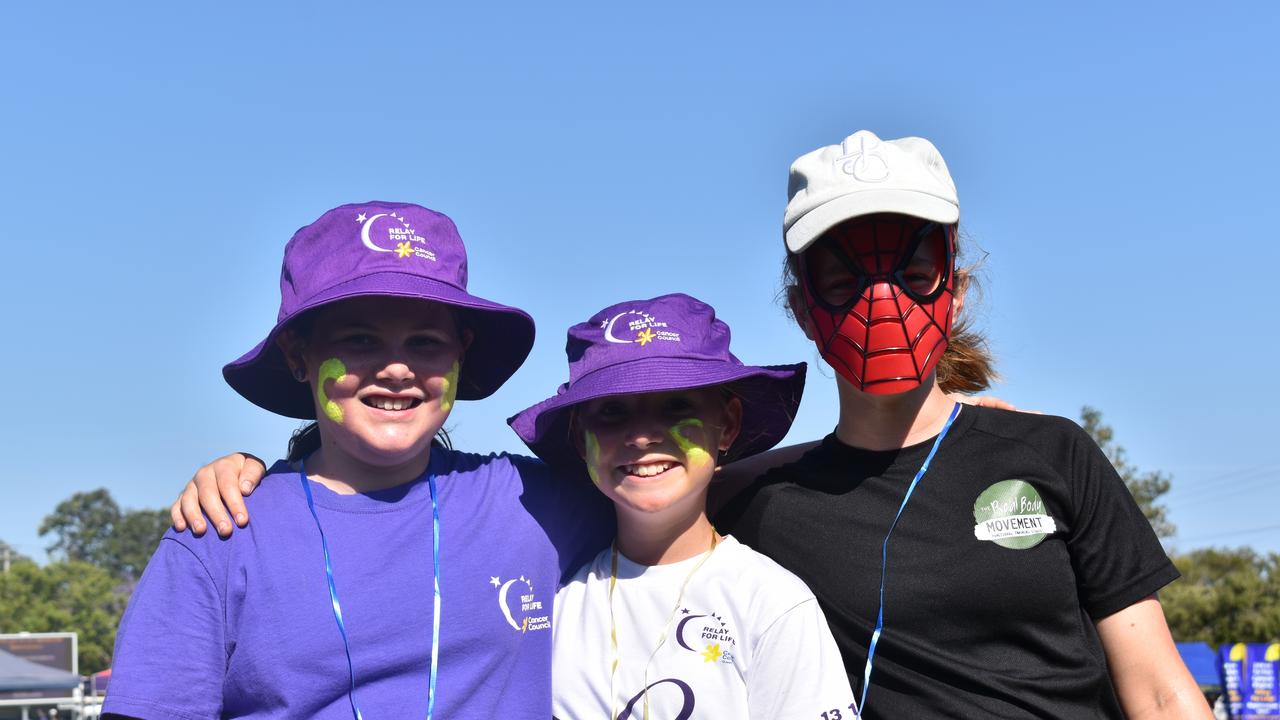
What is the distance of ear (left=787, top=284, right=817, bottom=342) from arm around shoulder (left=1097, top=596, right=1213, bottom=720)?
4.18ft

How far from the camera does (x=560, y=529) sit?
163 inches

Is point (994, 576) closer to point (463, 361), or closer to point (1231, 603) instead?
point (463, 361)

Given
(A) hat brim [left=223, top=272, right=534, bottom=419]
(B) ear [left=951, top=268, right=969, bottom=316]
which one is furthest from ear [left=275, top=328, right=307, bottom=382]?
(B) ear [left=951, top=268, right=969, bottom=316]

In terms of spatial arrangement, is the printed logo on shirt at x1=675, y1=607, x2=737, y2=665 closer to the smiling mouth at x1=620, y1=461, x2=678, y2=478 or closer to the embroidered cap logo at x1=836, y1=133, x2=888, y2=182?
the smiling mouth at x1=620, y1=461, x2=678, y2=478

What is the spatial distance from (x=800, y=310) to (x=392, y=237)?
136 cm

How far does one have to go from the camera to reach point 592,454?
4.02 m

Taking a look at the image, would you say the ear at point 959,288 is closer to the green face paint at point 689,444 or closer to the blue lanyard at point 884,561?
the blue lanyard at point 884,561

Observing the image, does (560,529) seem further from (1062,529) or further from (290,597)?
(1062,529)

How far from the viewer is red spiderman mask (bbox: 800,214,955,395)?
3.92m

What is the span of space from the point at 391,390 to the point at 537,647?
3.01 feet

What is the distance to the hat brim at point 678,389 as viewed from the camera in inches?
153

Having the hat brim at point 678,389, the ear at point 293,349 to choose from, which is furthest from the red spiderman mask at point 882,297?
the ear at point 293,349

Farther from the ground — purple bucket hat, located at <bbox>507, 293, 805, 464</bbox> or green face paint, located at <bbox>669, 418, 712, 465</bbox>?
purple bucket hat, located at <bbox>507, 293, 805, 464</bbox>

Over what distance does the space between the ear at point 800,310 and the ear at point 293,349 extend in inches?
64.4
